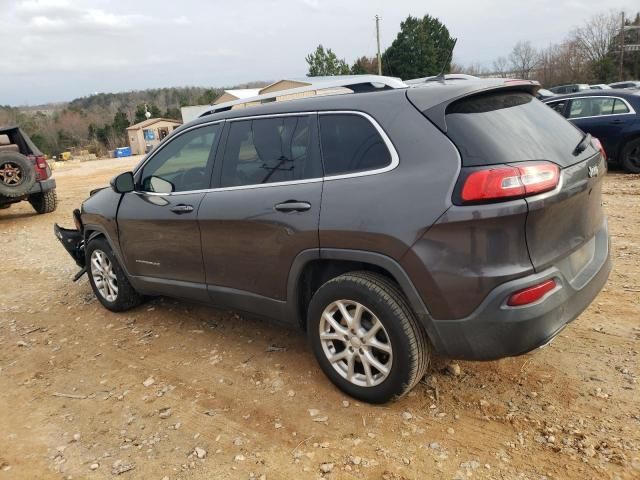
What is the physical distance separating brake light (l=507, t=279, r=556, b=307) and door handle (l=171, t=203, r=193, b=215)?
7.52ft

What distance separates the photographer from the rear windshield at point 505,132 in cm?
245

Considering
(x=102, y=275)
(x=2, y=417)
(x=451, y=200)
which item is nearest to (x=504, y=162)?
(x=451, y=200)

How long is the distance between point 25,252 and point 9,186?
2099mm

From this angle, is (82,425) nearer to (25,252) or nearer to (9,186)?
(25,252)

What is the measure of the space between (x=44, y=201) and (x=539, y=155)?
35.0 feet

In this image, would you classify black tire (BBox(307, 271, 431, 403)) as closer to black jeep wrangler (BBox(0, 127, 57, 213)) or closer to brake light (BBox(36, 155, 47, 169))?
black jeep wrangler (BBox(0, 127, 57, 213))

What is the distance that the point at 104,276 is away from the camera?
15.7 feet

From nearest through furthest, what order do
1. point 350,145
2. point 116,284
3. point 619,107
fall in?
point 350,145
point 116,284
point 619,107

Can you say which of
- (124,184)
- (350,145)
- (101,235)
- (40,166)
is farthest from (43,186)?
(350,145)

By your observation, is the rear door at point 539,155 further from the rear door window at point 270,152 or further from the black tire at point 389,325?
the rear door window at point 270,152

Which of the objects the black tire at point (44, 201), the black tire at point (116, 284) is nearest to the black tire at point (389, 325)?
the black tire at point (116, 284)

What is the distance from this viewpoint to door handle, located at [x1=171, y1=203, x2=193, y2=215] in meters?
3.66

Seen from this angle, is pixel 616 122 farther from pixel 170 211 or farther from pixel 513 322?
pixel 170 211

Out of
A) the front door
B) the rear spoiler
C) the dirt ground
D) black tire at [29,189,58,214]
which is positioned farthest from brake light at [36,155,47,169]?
the rear spoiler
